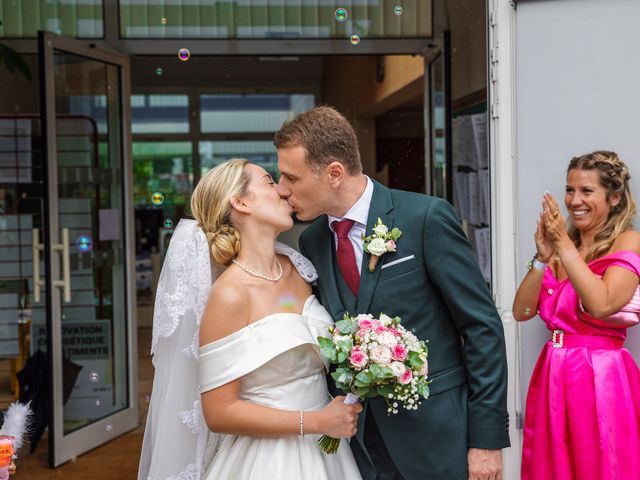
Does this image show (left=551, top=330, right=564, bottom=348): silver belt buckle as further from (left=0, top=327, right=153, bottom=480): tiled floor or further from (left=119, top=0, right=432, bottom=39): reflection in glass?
(left=119, top=0, right=432, bottom=39): reflection in glass

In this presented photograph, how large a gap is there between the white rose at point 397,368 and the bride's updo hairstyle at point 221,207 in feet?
1.74

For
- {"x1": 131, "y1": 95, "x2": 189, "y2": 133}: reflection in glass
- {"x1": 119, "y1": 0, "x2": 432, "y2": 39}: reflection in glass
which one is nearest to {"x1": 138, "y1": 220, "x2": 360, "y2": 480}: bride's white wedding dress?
{"x1": 119, "y1": 0, "x2": 432, "y2": 39}: reflection in glass

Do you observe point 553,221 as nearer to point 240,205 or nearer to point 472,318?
point 472,318

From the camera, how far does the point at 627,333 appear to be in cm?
297

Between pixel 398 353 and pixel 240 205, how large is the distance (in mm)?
579

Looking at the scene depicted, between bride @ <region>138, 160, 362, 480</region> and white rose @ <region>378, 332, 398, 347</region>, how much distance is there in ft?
0.73

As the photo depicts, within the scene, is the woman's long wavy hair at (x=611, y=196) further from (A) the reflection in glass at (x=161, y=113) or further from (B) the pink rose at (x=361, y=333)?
(A) the reflection in glass at (x=161, y=113)

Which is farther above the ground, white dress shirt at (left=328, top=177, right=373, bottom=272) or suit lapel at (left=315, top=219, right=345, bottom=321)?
white dress shirt at (left=328, top=177, right=373, bottom=272)

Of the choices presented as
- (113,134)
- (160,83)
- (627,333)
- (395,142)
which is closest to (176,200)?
(160,83)

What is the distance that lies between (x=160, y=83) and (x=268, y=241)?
962 cm

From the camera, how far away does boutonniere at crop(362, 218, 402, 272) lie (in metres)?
2.10

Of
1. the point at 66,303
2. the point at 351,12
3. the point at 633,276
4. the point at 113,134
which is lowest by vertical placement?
the point at 66,303

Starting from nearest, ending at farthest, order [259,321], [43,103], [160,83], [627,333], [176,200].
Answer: [259,321]
[627,333]
[43,103]
[160,83]
[176,200]

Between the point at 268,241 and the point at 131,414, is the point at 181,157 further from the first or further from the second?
the point at 268,241
